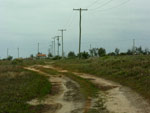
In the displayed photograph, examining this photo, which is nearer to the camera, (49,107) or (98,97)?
(49,107)

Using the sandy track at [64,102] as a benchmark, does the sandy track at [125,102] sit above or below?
above

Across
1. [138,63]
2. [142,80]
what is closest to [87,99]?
[142,80]

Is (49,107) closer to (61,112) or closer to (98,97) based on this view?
(61,112)

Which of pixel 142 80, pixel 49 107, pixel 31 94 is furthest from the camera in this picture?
pixel 142 80

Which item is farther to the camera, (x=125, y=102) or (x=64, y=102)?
(x=64, y=102)

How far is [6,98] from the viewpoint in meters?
14.4

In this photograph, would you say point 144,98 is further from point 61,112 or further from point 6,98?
point 6,98

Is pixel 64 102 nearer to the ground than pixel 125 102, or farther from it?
nearer to the ground

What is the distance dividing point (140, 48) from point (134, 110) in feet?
253

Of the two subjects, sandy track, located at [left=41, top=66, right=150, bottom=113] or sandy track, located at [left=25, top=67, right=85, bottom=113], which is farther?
sandy track, located at [left=25, top=67, right=85, bottom=113]

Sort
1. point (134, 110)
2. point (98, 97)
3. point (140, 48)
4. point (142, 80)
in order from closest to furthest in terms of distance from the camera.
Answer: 1. point (134, 110)
2. point (98, 97)
3. point (142, 80)
4. point (140, 48)

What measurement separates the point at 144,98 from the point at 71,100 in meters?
3.35

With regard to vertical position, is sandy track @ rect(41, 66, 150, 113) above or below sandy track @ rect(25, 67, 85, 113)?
above

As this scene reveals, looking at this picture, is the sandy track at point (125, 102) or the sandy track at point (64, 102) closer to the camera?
the sandy track at point (125, 102)
